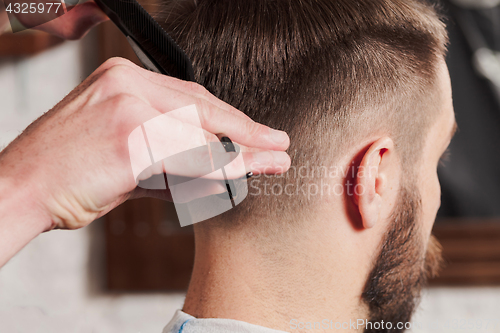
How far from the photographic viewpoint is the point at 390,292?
83 centimetres

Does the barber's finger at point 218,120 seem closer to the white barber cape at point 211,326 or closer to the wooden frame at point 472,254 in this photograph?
the white barber cape at point 211,326

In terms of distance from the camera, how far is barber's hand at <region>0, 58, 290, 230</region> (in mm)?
437

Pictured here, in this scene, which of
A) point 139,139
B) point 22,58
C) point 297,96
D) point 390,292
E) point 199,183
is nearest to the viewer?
point 139,139

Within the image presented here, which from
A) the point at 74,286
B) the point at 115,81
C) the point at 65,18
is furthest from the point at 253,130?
the point at 74,286

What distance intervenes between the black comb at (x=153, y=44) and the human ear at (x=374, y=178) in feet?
1.14

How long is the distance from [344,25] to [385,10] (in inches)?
4.1

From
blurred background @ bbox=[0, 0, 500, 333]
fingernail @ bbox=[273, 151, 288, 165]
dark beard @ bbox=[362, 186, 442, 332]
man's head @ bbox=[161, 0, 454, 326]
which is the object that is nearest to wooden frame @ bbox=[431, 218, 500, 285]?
blurred background @ bbox=[0, 0, 500, 333]

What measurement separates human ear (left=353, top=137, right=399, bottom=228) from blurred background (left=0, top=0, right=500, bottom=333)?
35.4 inches

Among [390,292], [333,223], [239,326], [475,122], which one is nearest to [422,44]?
[333,223]

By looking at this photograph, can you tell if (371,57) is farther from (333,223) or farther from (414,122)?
(333,223)

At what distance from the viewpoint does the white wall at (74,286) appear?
1.42 metres

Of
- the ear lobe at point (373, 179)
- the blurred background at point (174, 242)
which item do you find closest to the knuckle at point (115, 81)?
the ear lobe at point (373, 179)

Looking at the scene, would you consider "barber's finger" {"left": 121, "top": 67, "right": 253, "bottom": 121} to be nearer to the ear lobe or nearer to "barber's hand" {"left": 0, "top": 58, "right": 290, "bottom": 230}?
"barber's hand" {"left": 0, "top": 58, "right": 290, "bottom": 230}

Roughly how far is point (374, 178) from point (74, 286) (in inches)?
49.8
